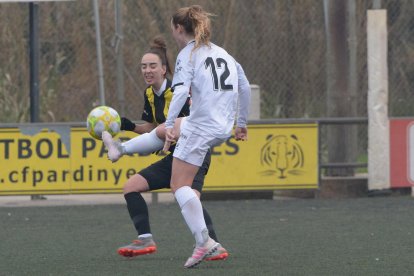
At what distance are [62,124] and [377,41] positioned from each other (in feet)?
11.9

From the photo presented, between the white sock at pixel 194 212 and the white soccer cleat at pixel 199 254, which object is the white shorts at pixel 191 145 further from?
the white soccer cleat at pixel 199 254

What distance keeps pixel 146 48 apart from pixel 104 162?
6.95 ft

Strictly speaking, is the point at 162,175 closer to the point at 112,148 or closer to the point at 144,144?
the point at 144,144

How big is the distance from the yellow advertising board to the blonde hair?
5243 millimetres

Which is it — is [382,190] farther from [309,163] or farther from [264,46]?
[264,46]

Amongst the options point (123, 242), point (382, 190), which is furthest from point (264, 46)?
point (123, 242)

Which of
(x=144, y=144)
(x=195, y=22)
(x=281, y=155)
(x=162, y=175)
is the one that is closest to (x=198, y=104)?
(x=195, y=22)

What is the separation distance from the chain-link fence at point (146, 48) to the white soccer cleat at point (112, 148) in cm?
587

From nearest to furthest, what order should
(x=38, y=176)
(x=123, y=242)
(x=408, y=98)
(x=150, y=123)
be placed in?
(x=150, y=123) < (x=123, y=242) < (x=38, y=176) < (x=408, y=98)

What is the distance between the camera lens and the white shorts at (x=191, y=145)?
7633mm

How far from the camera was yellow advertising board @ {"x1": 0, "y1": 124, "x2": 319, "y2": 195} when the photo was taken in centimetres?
1279

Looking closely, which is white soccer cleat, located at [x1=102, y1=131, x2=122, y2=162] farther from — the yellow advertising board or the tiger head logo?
the tiger head logo

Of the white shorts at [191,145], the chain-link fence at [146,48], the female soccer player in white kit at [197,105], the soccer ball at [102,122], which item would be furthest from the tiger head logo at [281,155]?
the white shorts at [191,145]

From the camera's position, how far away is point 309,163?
43.2 feet
